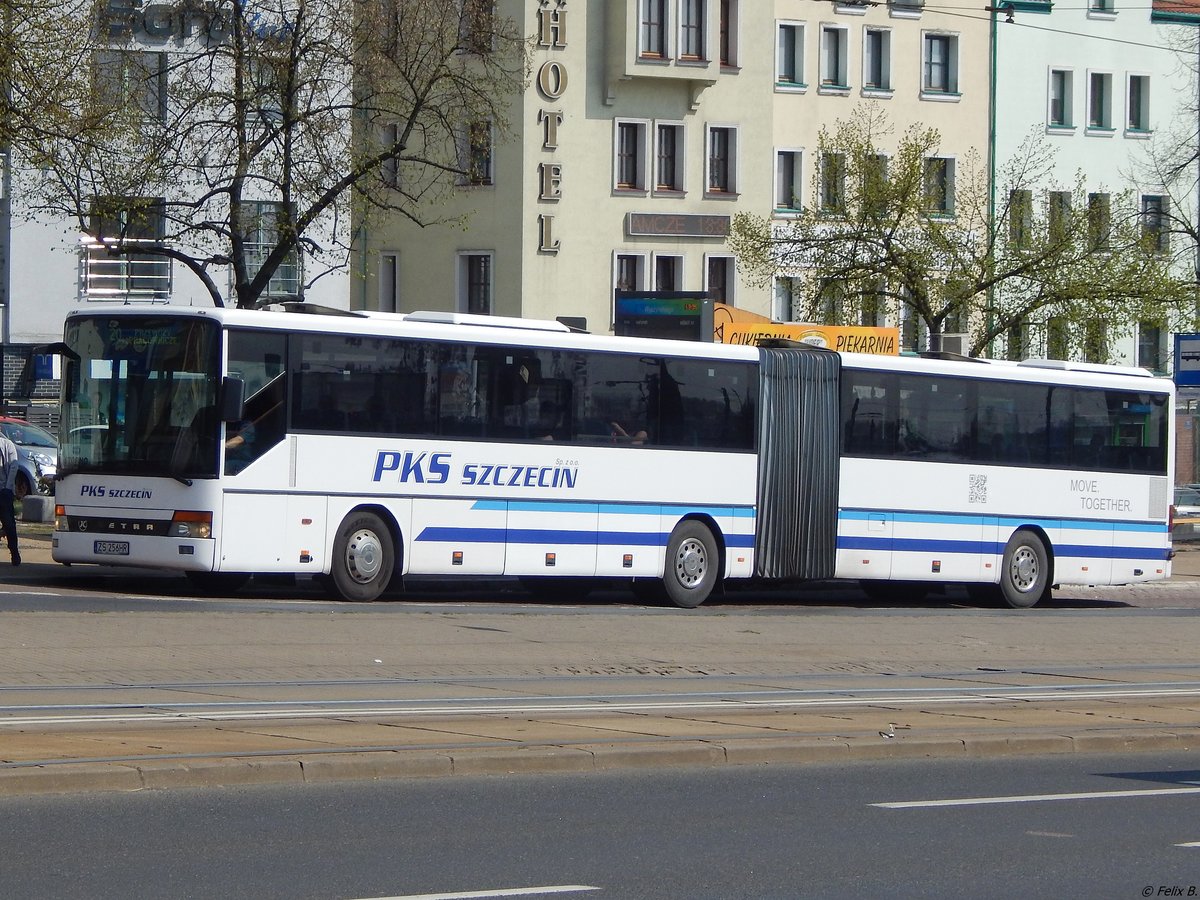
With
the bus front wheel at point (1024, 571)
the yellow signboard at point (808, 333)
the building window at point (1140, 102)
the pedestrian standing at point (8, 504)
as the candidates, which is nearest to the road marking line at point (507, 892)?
the pedestrian standing at point (8, 504)

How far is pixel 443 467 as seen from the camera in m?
22.4

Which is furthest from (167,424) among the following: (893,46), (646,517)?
(893,46)

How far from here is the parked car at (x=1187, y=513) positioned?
45750 millimetres

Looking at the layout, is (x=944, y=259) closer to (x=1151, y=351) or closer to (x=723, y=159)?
(x=723, y=159)

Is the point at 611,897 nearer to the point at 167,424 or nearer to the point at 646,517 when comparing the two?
the point at 167,424

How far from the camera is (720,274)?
189 feet

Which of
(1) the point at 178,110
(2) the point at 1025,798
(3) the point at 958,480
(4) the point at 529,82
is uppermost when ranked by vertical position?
(4) the point at 529,82

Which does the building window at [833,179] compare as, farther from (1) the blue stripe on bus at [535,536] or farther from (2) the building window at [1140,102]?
(1) the blue stripe on bus at [535,536]

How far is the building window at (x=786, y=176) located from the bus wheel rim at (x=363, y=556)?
39.2m

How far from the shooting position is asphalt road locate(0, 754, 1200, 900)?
26.0ft

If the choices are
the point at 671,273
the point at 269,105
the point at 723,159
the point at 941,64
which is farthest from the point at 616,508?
the point at 941,64

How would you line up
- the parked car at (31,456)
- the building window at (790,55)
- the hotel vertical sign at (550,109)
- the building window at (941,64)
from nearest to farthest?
the parked car at (31,456) → the hotel vertical sign at (550,109) → the building window at (790,55) → the building window at (941,64)

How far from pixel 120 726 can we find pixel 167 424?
9.69m

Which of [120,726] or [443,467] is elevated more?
[443,467]
